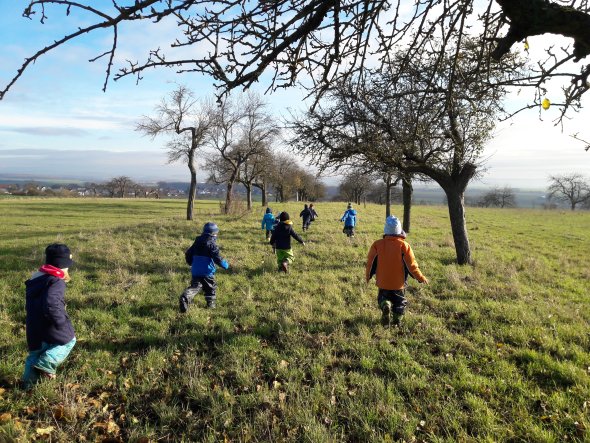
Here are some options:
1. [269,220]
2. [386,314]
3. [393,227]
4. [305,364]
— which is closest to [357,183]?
[269,220]

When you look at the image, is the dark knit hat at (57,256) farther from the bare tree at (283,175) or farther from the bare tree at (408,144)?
the bare tree at (283,175)

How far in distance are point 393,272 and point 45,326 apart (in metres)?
4.86

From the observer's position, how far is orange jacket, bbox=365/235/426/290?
225 inches

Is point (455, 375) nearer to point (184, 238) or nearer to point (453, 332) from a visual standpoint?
point (453, 332)

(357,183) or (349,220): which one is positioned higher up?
(357,183)

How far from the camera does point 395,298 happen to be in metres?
5.77

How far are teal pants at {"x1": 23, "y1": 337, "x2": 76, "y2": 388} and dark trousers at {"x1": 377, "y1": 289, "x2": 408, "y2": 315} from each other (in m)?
4.53

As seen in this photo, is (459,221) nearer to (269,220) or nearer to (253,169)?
(269,220)

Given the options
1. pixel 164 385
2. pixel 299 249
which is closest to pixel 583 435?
pixel 164 385

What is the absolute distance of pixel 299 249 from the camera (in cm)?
1220

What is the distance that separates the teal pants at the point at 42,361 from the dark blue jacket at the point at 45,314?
7 cm

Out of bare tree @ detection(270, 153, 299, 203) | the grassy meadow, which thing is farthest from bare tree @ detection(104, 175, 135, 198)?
the grassy meadow

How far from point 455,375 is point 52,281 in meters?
4.89

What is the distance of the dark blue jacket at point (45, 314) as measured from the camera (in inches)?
153
